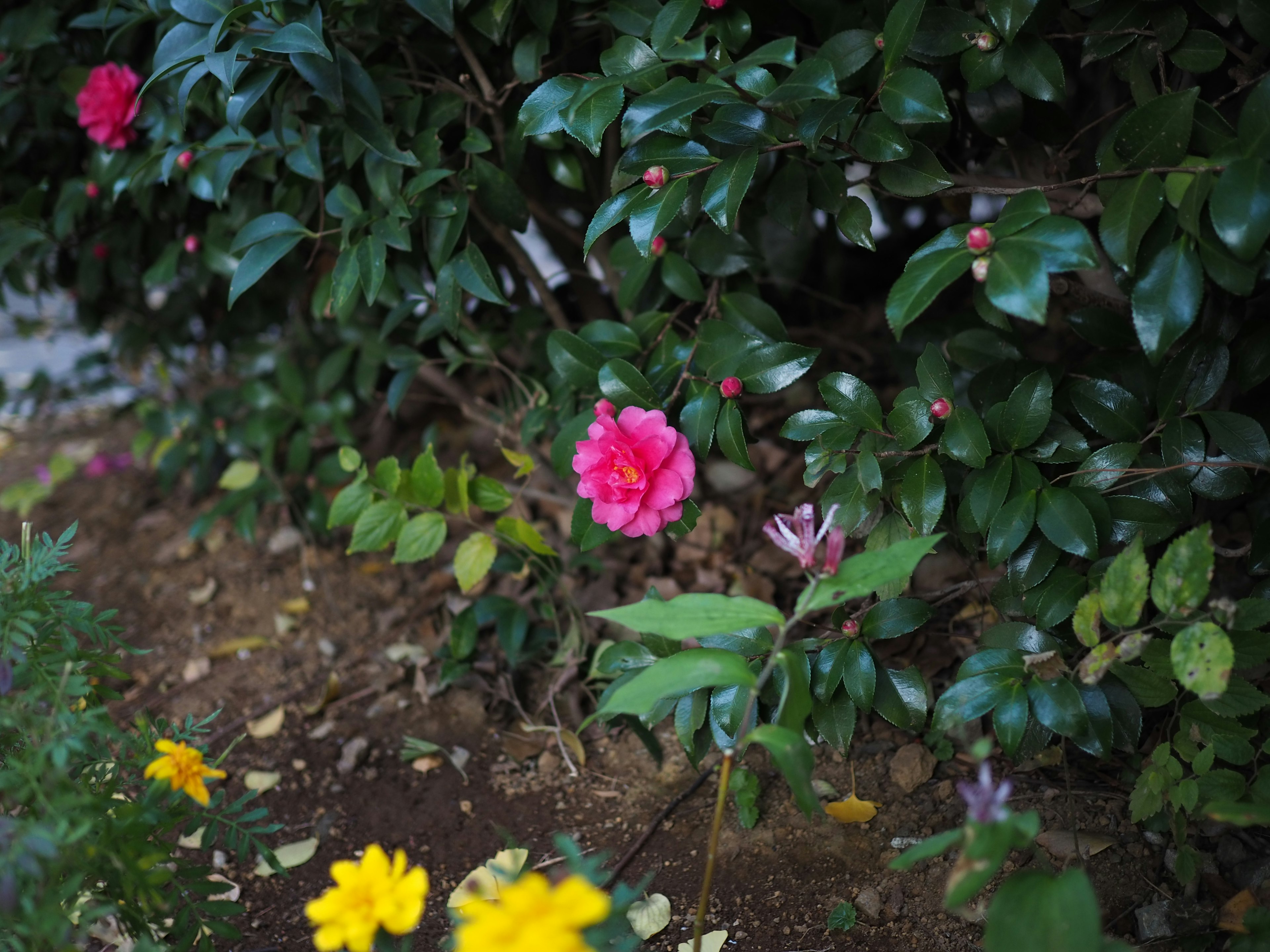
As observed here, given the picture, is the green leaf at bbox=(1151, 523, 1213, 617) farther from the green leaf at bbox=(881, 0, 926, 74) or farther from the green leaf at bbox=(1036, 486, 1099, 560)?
the green leaf at bbox=(881, 0, 926, 74)

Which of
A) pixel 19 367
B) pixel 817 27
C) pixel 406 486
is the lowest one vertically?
A: pixel 19 367

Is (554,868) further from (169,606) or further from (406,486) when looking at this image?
(169,606)

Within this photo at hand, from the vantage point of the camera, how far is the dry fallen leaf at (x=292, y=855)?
1.34 metres

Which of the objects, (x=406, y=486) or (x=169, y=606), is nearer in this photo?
(x=406, y=486)

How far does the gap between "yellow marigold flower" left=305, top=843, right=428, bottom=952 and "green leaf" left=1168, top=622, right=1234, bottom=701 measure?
0.72 m

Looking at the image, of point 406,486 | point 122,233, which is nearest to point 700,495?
point 406,486

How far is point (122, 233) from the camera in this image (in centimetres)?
200

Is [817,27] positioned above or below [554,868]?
above

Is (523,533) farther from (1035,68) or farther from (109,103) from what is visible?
(109,103)

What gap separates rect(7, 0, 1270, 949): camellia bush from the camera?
38.9 inches

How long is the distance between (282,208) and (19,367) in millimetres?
2016

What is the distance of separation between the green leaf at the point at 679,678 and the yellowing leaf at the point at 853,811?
428mm

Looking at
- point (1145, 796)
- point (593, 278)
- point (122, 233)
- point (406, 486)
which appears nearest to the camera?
point (1145, 796)

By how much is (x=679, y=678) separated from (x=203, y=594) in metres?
1.44
